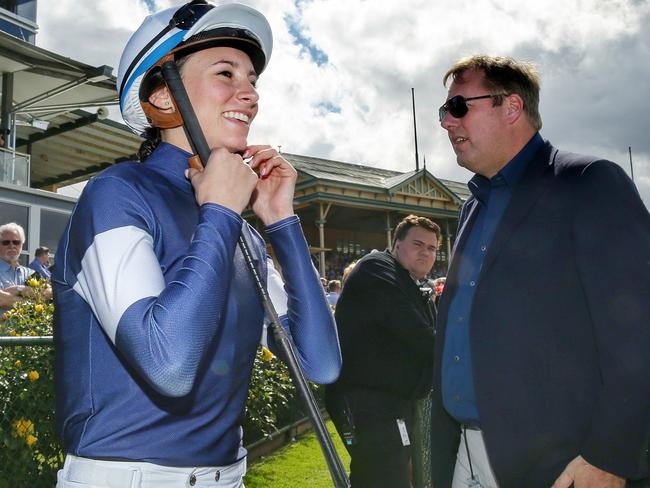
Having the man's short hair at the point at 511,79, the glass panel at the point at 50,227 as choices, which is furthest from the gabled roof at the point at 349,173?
the man's short hair at the point at 511,79

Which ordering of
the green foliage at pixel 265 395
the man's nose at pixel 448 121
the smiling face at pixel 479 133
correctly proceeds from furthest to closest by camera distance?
the green foliage at pixel 265 395, the man's nose at pixel 448 121, the smiling face at pixel 479 133

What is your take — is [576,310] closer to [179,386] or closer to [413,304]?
[179,386]

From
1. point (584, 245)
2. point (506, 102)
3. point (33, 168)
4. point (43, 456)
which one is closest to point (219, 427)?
point (584, 245)

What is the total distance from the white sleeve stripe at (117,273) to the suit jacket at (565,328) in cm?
138

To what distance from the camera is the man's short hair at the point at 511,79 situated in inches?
117

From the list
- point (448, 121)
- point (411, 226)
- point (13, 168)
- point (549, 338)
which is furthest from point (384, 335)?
point (13, 168)

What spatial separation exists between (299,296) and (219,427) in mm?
475

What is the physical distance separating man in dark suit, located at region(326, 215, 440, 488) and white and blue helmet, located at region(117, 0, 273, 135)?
302 cm

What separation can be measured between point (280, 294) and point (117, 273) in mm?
754

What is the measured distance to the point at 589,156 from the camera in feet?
7.95

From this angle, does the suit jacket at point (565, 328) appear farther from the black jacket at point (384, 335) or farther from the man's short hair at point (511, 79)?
the black jacket at point (384, 335)

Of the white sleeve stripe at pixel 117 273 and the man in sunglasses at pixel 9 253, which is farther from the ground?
the man in sunglasses at pixel 9 253

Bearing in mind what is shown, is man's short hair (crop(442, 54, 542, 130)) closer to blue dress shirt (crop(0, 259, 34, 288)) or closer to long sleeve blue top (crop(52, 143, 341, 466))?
long sleeve blue top (crop(52, 143, 341, 466))

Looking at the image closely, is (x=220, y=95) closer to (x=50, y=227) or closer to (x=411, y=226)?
(x=411, y=226)
